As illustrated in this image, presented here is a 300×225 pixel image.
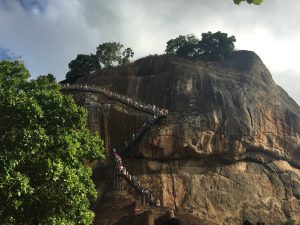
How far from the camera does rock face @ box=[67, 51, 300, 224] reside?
1207 inches

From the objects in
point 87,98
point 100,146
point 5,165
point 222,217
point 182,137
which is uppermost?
point 87,98

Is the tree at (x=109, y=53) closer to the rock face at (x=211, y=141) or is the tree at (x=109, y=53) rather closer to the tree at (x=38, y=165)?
the rock face at (x=211, y=141)

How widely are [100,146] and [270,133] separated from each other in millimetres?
20498

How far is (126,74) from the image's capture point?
41.0m

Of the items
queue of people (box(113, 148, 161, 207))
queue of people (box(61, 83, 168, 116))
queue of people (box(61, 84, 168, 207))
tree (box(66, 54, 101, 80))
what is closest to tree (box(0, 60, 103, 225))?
queue of people (box(113, 148, 161, 207))

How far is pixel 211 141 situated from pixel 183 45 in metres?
13.1

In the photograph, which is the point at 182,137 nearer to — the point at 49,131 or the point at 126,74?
the point at 126,74

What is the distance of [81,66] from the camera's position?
46656mm

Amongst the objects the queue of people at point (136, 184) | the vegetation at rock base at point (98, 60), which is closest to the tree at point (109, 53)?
the vegetation at rock base at point (98, 60)

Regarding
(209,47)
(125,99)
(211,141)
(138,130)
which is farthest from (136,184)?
(209,47)

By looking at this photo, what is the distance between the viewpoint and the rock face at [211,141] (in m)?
30.7

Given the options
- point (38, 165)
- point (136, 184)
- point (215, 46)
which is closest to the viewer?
point (38, 165)

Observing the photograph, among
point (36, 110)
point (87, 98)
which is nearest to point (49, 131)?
point (36, 110)

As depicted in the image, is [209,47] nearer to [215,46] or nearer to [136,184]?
[215,46]
